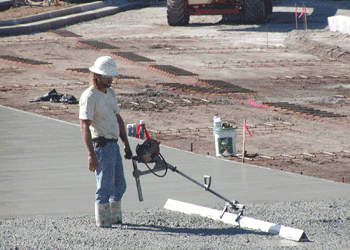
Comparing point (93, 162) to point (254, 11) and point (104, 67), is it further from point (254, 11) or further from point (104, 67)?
point (254, 11)

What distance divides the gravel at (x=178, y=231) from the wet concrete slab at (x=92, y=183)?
1.23ft

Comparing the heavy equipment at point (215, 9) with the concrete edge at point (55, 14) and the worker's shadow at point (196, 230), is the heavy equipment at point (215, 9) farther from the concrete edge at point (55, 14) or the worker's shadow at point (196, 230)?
the worker's shadow at point (196, 230)

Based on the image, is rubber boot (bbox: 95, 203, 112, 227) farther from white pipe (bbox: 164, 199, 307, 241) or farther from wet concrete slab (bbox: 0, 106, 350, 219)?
white pipe (bbox: 164, 199, 307, 241)

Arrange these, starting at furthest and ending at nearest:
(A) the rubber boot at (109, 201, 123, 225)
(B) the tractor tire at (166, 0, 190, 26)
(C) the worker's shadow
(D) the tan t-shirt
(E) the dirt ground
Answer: (B) the tractor tire at (166, 0, 190, 26) < (E) the dirt ground < (A) the rubber boot at (109, 201, 123, 225) < (C) the worker's shadow < (D) the tan t-shirt

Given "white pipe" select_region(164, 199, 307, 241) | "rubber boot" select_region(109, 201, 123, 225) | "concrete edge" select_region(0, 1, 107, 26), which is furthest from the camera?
"concrete edge" select_region(0, 1, 107, 26)

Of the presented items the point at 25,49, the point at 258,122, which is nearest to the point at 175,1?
the point at 25,49

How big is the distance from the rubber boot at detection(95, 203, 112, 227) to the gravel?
0.25ft

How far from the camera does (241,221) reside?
593cm

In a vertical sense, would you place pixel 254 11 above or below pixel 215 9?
below

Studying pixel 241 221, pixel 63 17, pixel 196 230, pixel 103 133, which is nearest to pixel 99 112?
pixel 103 133

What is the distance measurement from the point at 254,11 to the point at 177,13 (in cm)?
379

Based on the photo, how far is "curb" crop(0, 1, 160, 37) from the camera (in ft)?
87.8

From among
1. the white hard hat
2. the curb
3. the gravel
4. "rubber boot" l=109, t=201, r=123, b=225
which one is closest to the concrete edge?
the curb

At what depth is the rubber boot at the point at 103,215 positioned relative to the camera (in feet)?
19.1
